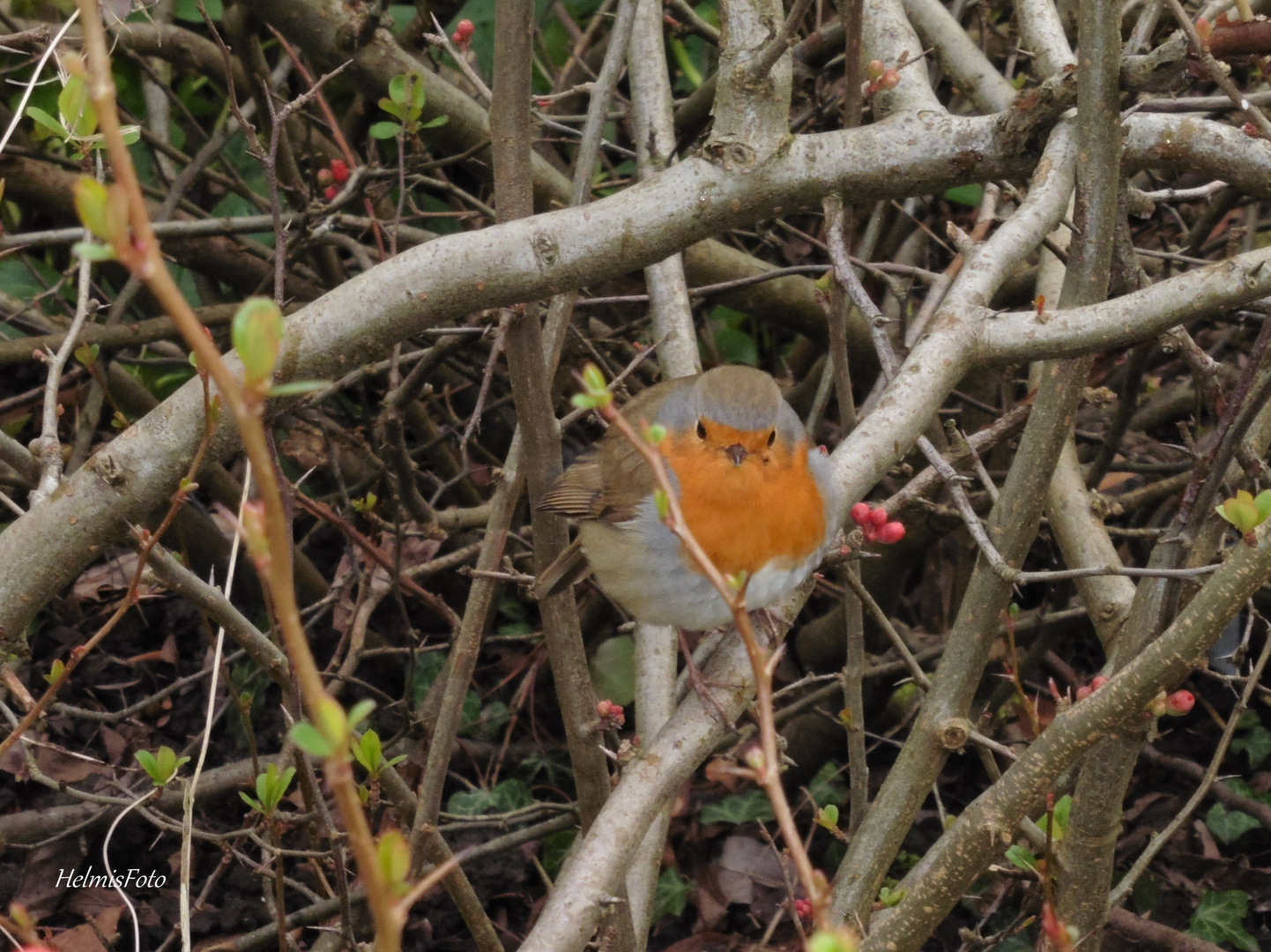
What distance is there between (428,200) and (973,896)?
3.26 meters

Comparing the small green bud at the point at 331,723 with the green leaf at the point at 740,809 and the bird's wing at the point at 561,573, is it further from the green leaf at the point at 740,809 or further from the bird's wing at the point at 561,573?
the green leaf at the point at 740,809

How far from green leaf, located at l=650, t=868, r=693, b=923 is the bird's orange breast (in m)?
1.72

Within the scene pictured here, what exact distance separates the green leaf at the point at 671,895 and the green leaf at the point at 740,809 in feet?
0.72

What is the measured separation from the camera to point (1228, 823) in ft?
11.8

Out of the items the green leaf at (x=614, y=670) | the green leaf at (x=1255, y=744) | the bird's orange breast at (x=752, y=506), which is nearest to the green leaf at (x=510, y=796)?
the green leaf at (x=614, y=670)

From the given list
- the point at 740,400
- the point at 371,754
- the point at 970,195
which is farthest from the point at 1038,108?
the point at 970,195

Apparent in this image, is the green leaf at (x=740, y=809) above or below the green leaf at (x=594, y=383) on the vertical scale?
below

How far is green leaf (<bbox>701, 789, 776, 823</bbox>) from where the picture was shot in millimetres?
→ 3773

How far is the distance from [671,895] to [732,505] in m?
1.82

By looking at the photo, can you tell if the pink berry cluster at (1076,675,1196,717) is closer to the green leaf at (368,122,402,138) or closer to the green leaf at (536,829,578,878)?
the green leaf at (536,829,578,878)

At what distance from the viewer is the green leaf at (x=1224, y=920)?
10.7 feet

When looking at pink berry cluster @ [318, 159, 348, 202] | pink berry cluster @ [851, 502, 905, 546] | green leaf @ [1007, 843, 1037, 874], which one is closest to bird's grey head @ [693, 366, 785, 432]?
pink berry cluster @ [851, 502, 905, 546]

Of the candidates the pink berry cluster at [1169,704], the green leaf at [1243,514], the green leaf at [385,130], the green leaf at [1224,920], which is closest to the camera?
the green leaf at [1243,514]

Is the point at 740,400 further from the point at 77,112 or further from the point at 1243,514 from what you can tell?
the point at 77,112
